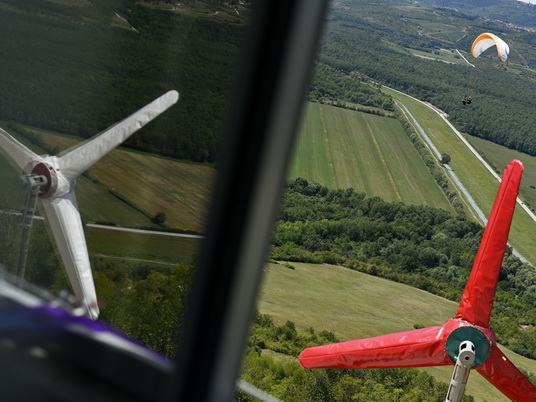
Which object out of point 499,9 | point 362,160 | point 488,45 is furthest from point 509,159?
point 499,9

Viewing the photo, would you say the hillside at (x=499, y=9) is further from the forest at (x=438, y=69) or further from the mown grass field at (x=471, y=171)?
→ the mown grass field at (x=471, y=171)

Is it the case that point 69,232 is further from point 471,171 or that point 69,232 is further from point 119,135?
point 471,171

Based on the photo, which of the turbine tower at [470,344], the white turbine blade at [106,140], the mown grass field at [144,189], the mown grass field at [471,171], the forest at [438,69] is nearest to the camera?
the mown grass field at [144,189]

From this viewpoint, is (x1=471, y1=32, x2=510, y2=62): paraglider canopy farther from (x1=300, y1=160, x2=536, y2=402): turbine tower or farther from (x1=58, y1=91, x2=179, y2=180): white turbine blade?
(x1=58, y1=91, x2=179, y2=180): white turbine blade

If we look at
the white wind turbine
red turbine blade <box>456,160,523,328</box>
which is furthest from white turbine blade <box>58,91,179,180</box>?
red turbine blade <box>456,160,523,328</box>

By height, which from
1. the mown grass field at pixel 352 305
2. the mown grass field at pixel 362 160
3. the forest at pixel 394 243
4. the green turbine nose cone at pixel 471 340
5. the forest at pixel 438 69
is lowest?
the mown grass field at pixel 352 305

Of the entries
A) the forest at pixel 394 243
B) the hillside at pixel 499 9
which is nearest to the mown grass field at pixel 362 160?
the forest at pixel 394 243

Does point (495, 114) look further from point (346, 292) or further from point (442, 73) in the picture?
point (346, 292)

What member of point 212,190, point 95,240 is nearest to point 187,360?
point 212,190
